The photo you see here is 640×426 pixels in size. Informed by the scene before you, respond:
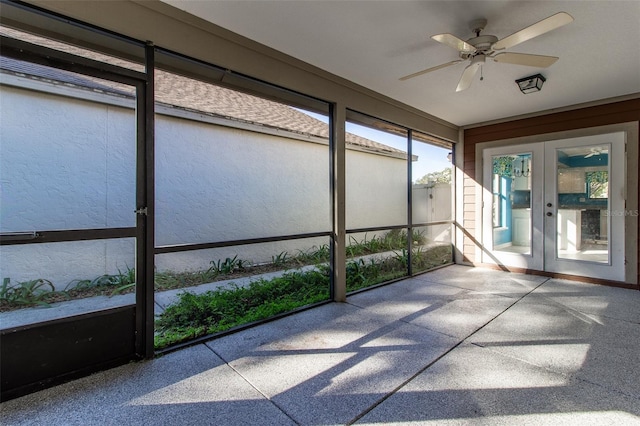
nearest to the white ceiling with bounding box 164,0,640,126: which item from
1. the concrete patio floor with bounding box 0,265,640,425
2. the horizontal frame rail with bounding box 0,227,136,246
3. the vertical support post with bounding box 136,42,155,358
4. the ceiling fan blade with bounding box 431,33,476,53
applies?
the ceiling fan blade with bounding box 431,33,476,53

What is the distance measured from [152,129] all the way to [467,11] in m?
2.57

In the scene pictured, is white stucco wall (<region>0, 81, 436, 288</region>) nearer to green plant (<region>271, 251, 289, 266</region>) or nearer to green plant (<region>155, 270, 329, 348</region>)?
green plant (<region>271, 251, 289, 266</region>)

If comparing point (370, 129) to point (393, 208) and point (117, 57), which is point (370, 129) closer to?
point (393, 208)

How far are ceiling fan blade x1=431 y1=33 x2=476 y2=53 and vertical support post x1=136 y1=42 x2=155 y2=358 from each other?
2.18 meters

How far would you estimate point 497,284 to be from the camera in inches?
175

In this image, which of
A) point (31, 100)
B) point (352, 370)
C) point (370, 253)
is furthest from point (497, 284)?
point (31, 100)

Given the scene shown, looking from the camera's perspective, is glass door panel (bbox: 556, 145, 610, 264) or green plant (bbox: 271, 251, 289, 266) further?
green plant (bbox: 271, 251, 289, 266)

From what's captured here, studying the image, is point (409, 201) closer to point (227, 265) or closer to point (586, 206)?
point (586, 206)

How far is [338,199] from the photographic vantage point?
3734 mm

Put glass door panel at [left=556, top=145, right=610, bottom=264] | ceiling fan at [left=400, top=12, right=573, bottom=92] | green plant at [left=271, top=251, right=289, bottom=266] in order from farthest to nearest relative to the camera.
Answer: green plant at [left=271, top=251, right=289, bottom=266]
glass door panel at [left=556, top=145, right=610, bottom=264]
ceiling fan at [left=400, top=12, right=573, bottom=92]

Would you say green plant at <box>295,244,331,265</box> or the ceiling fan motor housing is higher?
the ceiling fan motor housing

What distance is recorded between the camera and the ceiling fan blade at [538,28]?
191cm

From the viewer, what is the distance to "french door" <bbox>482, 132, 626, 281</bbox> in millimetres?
4293

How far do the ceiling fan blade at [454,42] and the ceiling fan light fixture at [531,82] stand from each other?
1.47 m
